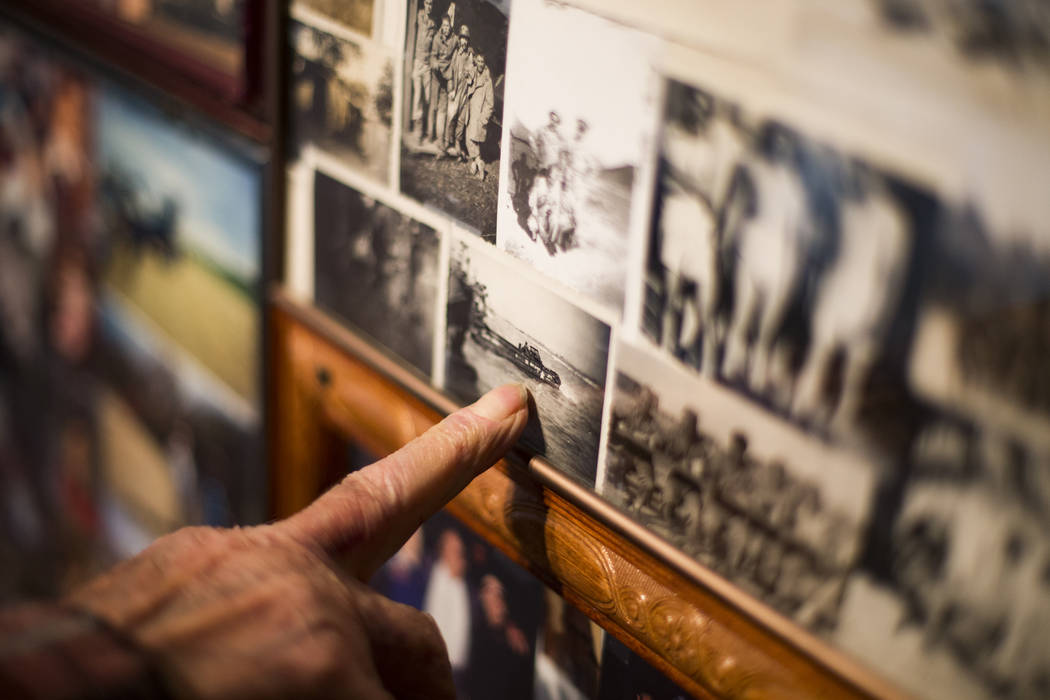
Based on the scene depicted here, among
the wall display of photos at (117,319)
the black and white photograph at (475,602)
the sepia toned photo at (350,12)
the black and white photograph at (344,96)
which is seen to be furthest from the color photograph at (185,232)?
the black and white photograph at (475,602)

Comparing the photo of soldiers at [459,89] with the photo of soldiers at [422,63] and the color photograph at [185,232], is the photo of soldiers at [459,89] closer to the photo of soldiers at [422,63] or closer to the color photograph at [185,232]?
the photo of soldiers at [422,63]

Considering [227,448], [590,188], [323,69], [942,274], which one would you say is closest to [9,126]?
[227,448]

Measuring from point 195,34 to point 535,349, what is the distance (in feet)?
2.24

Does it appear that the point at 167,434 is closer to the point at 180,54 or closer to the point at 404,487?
the point at 180,54

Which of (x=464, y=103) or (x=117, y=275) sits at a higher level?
(x=464, y=103)

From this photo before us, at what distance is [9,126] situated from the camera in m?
1.69

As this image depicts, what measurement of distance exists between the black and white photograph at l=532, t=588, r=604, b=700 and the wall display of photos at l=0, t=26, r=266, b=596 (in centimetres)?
55

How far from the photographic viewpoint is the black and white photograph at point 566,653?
0.96 meters

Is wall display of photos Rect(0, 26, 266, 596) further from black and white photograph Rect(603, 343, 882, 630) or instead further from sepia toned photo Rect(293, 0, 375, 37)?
black and white photograph Rect(603, 343, 882, 630)

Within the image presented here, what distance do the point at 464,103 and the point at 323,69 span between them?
0.24 metres

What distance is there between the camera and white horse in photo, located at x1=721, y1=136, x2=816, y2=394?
2.15 feet

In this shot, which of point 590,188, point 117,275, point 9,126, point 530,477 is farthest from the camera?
point 9,126

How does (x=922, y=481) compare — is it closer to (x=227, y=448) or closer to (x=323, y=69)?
(x=323, y=69)

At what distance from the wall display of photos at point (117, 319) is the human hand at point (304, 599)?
0.55m
